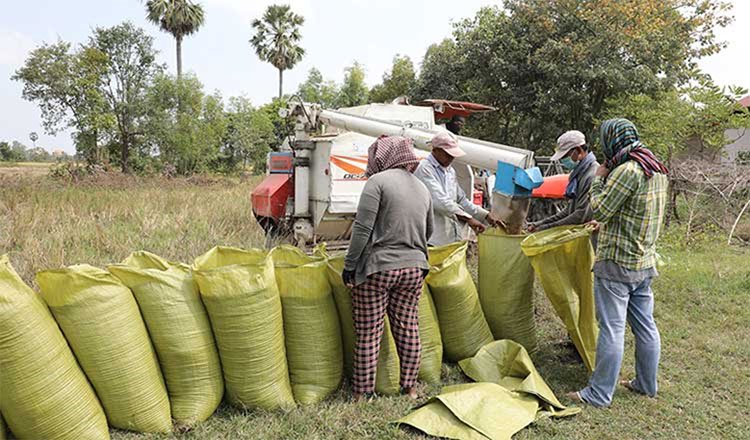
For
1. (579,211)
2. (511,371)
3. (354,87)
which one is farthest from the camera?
(354,87)

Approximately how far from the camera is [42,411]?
2.15 metres

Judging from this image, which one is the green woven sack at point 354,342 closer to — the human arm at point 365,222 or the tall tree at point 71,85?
the human arm at point 365,222

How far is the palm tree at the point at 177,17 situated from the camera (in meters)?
25.6

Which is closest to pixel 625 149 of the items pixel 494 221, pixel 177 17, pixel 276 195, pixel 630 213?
pixel 630 213

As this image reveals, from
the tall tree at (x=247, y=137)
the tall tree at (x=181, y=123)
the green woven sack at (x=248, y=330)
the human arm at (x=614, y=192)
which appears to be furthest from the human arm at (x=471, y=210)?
the tall tree at (x=247, y=137)

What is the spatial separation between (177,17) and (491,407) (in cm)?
2796

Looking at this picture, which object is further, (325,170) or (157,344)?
(325,170)

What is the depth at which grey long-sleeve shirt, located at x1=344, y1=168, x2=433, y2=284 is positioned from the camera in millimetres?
2740

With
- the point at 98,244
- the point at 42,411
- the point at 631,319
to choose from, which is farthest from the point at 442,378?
the point at 98,244

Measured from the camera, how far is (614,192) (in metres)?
2.80

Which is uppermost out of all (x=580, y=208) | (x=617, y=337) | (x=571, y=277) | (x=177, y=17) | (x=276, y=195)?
(x=177, y=17)

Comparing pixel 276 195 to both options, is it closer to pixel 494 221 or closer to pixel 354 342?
pixel 494 221

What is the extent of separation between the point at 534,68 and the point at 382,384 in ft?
45.5

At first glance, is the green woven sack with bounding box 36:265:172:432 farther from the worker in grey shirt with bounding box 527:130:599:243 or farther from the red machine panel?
the red machine panel
